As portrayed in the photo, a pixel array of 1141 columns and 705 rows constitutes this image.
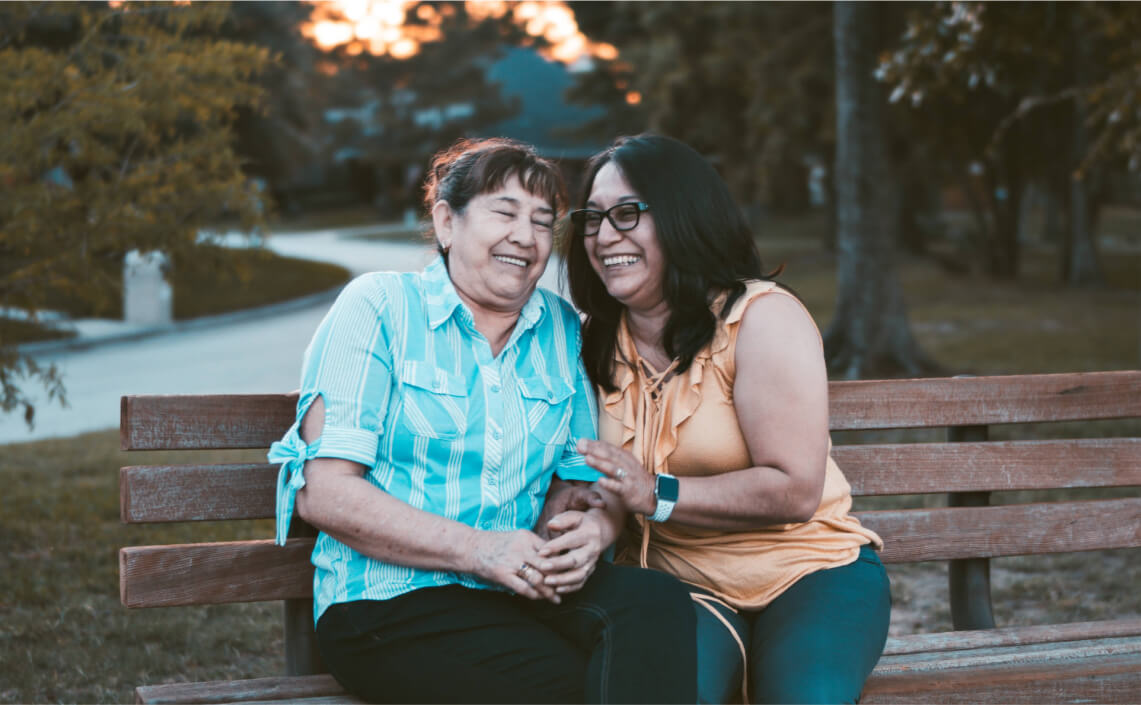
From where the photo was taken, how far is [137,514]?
2.87 metres

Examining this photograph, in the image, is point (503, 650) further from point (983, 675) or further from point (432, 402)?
point (983, 675)

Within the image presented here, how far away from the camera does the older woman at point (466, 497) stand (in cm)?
253

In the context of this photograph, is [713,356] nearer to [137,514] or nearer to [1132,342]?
[137,514]

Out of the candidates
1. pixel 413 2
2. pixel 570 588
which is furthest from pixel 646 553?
pixel 413 2

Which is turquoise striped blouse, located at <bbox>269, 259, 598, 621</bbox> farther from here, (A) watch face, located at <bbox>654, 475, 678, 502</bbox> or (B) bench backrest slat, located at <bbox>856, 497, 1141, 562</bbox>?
(B) bench backrest slat, located at <bbox>856, 497, 1141, 562</bbox>

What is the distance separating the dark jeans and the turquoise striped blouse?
20.9 inches

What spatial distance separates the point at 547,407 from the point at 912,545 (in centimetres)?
131

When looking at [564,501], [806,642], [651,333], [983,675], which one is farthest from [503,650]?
[983,675]

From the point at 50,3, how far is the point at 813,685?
15.2 feet

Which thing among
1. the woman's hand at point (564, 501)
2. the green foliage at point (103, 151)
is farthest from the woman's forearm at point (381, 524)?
the green foliage at point (103, 151)

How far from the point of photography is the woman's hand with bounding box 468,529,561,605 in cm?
254


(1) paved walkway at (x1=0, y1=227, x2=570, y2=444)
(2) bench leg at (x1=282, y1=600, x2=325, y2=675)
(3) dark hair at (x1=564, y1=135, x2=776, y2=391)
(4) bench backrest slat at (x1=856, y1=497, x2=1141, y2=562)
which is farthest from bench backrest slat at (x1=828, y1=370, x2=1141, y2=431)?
(1) paved walkway at (x1=0, y1=227, x2=570, y2=444)

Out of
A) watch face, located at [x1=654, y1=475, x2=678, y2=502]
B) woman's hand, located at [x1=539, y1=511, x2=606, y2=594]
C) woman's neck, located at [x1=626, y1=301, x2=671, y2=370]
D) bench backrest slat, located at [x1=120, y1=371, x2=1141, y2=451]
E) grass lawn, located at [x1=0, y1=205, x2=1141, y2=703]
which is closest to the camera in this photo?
woman's hand, located at [x1=539, y1=511, x2=606, y2=594]

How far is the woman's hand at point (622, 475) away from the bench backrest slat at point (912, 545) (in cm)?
84
